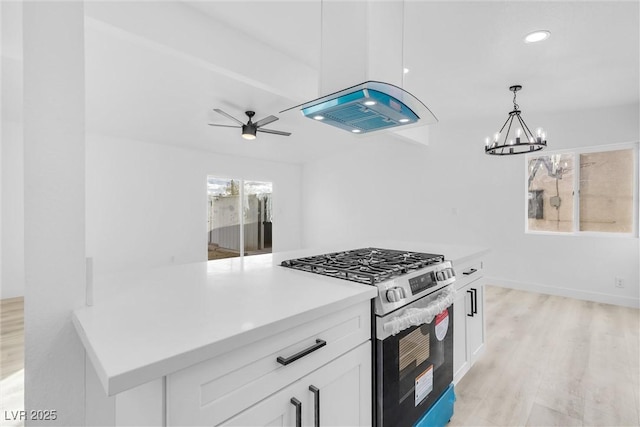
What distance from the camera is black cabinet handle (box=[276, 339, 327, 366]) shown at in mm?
878

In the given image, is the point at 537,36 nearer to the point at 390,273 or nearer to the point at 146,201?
the point at 390,273

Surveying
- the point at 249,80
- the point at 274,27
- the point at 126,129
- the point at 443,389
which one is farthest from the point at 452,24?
the point at 126,129

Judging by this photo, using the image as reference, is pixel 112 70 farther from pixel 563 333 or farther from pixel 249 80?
pixel 563 333

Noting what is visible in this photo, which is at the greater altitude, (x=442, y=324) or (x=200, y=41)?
(x=200, y=41)

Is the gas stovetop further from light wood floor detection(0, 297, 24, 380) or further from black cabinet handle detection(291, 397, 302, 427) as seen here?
light wood floor detection(0, 297, 24, 380)

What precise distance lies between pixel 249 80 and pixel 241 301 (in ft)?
7.48

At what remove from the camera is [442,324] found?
1.62 meters

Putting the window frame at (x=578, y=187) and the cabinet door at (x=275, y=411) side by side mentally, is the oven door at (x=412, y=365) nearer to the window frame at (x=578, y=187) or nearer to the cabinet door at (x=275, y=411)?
the cabinet door at (x=275, y=411)

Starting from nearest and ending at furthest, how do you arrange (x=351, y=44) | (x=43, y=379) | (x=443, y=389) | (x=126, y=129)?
(x=43, y=379) < (x=351, y=44) < (x=443, y=389) < (x=126, y=129)

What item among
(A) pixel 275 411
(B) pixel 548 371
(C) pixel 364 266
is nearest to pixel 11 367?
(A) pixel 275 411

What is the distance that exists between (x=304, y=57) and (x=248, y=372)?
2.88m

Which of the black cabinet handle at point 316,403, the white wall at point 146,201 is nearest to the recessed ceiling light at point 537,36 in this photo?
the black cabinet handle at point 316,403

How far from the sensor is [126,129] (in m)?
4.65

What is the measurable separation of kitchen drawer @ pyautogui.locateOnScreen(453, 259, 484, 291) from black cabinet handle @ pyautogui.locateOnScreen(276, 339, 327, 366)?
45.7 inches
